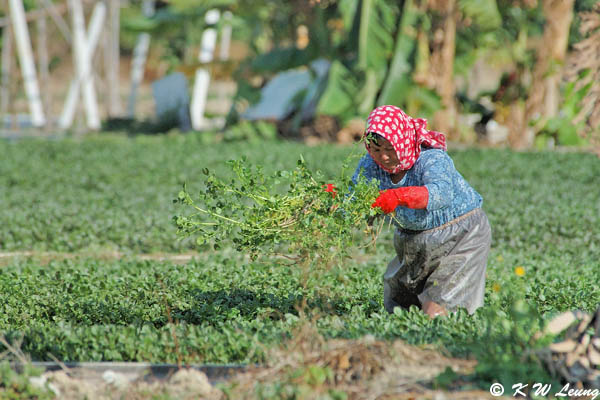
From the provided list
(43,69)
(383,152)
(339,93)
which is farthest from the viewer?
(43,69)

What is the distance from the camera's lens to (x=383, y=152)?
14.8 feet

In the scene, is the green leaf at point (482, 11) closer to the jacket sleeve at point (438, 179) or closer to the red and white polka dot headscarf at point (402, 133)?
the red and white polka dot headscarf at point (402, 133)

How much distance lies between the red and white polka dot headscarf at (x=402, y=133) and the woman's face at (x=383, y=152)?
0.03 m

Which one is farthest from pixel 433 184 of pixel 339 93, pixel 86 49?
pixel 86 49

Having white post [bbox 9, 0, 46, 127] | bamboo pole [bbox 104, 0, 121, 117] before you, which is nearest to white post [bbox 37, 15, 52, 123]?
white post [bbox 9, 0, 46, 127]

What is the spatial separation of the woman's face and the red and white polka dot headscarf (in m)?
0.03

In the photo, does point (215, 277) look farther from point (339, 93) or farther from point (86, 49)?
point (86, 49)

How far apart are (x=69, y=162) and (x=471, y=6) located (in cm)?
771

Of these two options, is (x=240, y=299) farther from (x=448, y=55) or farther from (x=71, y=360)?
(x=448, y=55)

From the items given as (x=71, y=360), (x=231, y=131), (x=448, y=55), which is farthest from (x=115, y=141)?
(x=71, y=360)

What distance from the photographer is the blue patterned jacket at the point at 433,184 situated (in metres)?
4.50

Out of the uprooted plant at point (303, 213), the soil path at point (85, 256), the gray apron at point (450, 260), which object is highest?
the uprooted plant at point (303, 213)

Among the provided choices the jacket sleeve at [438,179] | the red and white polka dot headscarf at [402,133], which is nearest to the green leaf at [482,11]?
the red and white polka dot headscarf at [402,133]

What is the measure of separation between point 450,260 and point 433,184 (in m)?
0.56
